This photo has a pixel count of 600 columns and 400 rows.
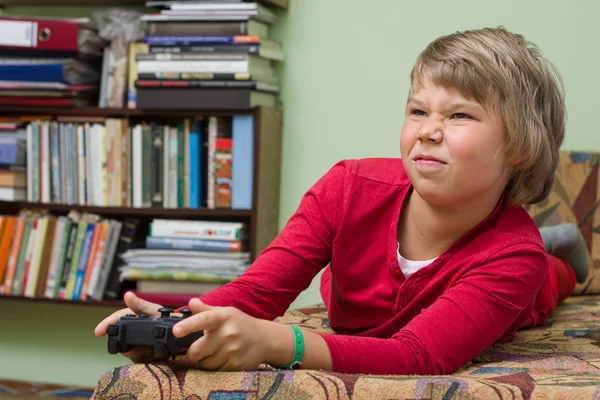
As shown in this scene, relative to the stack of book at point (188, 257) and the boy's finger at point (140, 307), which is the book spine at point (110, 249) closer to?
the stack of book at point (188, 257)

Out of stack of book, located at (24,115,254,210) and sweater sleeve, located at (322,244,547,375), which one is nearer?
sweater sleeve, located at (322,244,547,375)

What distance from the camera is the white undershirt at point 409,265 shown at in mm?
1230

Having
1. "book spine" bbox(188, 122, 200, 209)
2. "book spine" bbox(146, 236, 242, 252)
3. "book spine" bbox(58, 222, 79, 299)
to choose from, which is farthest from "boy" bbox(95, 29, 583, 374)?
"book spine" bbox(58, 222, 79, 299)

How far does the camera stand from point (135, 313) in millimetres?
1023

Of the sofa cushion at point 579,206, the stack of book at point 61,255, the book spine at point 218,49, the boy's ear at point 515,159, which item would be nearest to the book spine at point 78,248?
the stack of book at point 61,255

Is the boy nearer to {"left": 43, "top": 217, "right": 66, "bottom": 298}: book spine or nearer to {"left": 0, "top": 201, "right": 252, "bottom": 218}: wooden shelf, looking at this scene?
{"left": 0, "top": 201, "right": 252, "bottom": 218}: wooden shelf

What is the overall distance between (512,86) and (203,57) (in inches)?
50.2

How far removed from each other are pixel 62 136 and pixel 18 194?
0.24m

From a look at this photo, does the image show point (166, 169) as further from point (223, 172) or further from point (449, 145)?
point (449, 145)

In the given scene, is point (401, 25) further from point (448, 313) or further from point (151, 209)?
point (448, 313)

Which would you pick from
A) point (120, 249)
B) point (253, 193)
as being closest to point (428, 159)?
point (253, 193)

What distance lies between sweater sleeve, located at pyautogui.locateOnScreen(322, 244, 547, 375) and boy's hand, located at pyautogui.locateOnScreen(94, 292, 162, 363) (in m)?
0.22

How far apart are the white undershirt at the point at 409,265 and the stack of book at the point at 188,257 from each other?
1.06 metres

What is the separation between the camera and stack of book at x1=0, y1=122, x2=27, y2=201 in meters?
2.38
